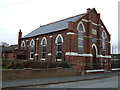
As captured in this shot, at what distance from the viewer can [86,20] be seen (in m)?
29.1

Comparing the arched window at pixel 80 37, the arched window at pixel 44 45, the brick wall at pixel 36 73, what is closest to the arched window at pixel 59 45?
the arched window at pixel 80 37

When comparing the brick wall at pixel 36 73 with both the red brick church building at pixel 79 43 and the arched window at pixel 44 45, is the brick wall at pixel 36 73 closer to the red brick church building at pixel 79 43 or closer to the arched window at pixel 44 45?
the red brick church building at pixel 79 43

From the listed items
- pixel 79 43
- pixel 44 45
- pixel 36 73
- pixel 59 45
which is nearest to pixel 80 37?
pixel 79 43

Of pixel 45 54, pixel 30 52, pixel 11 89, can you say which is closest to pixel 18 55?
pixel 30 52

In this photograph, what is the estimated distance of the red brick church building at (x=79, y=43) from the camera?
25.9m

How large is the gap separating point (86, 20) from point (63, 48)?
6.87 meters

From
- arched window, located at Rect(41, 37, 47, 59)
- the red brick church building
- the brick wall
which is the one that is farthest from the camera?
arched window, located at Rect(41, 37, 47, 59)

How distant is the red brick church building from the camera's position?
84.9ft

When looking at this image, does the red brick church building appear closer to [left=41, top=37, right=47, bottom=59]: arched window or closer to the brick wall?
[left=41, top=37, right=47, bottom=59]: arched window

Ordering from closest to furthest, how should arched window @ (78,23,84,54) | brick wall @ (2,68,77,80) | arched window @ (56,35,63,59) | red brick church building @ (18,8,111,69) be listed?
brick wall @ (2,68,77,80)
red brick church building @ (18,8,111,69)
arched window @ (78,23,84,54)
arched window @ (56,35,63,59)

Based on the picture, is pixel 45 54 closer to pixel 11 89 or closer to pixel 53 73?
pixel 53 73

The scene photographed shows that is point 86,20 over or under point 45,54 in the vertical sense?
over

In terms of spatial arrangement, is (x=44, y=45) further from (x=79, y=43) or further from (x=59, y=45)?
(x=79, y=43)

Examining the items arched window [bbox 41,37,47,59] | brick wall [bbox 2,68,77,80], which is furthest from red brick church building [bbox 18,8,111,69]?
brick wall [bbox 2,68,77,80]
